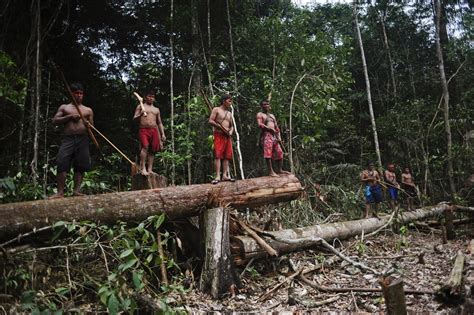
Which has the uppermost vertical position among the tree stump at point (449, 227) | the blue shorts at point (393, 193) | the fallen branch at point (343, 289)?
the blue shorts at point (393, 193)

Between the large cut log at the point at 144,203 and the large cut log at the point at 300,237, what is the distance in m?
0.69

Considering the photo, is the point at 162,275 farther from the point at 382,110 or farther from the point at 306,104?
the point at 382,110

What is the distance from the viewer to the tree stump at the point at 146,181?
Answer: 6488 mm

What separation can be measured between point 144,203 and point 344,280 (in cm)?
334

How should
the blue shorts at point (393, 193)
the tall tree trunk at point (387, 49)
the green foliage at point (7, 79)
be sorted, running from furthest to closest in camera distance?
1. the tall tree trunk at point (387, 49)
2. the blue shorts at point (393, 193)
3. the green foliage at point (7, 79)

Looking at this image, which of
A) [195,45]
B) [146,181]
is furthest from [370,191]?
[195,45]

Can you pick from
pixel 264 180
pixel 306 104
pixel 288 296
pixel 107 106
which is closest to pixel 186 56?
pixel 107 106

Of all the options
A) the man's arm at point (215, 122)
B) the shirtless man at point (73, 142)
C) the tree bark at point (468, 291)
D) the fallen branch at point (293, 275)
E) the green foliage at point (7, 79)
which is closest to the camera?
the tree bark at point (468, 291)

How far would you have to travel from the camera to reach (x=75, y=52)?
13.1 m

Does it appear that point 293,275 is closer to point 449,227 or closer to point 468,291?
point 468,291

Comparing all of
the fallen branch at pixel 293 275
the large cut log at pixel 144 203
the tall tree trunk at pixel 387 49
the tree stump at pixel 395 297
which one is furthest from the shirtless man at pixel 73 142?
the tall tree trunk at pixel 387 49

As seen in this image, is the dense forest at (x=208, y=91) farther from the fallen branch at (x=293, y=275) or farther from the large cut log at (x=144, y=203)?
the fallen branch at (x=293, y=275)

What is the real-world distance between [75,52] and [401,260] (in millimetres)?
11832

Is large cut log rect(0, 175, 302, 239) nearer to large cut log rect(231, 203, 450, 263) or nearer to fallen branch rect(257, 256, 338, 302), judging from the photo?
large cut log rect(231, 203, 450, 263)
